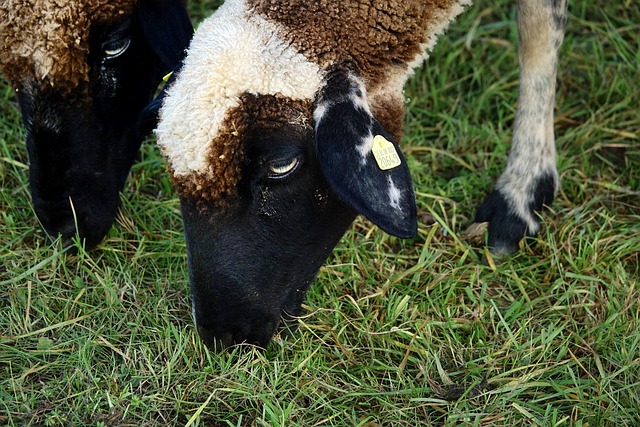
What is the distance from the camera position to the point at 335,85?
267 cm

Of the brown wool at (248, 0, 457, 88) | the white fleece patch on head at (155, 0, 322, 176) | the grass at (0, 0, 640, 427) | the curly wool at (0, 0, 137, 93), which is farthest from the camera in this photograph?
the curly wool at (0, 0, 137, 93)

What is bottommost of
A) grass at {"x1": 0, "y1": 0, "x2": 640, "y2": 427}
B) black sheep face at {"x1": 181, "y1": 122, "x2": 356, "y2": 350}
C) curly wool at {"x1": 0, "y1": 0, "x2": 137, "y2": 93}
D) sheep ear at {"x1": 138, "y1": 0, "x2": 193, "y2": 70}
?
grass at {"x1": 0, "y1": 0, "x2": 640, "y2": 427}

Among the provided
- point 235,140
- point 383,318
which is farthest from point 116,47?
point 383,318

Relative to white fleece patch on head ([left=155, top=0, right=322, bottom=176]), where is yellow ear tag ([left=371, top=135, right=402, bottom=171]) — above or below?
below

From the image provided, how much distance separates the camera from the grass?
286cm

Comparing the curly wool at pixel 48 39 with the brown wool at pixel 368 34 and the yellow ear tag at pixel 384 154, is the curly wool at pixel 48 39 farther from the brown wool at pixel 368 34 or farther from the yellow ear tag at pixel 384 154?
the yellow ear tag at pixel 384 154

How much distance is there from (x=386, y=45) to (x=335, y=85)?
0.28m

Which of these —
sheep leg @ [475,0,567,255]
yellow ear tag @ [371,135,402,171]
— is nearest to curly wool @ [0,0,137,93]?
yellow ear tag @ [371,135,402,171]

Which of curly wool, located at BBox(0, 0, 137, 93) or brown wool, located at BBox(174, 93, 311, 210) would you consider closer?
brown wool, located at BBox(174, 93, 311, 210)

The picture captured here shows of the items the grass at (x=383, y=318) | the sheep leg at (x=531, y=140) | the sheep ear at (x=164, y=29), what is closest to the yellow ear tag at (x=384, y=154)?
the grass at (x=383, y=318)

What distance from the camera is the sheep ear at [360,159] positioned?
2.56m

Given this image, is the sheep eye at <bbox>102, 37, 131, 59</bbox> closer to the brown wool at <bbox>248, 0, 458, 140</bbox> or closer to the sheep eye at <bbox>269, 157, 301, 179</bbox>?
the brown wool at <bbox>248, 0, 458, 140</bbox>

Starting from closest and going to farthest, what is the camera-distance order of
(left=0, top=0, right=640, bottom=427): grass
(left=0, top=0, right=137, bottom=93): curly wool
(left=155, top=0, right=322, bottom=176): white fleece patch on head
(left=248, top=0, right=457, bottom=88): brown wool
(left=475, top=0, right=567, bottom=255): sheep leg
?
1. (left=155, top=0, right=322, bottom=176): white fleece patch on head
2. (left=248, top=0, right=457, bottom=88): brown wool
3. (left=0, top=0, right=640, bottom=427): grass
4. (left=0, top=0, right=137, bottom=93): curly wool
5. (left=475, top=0, right=567, bottom=255): sheep leg

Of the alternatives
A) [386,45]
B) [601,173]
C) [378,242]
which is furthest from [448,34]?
[386,45]
